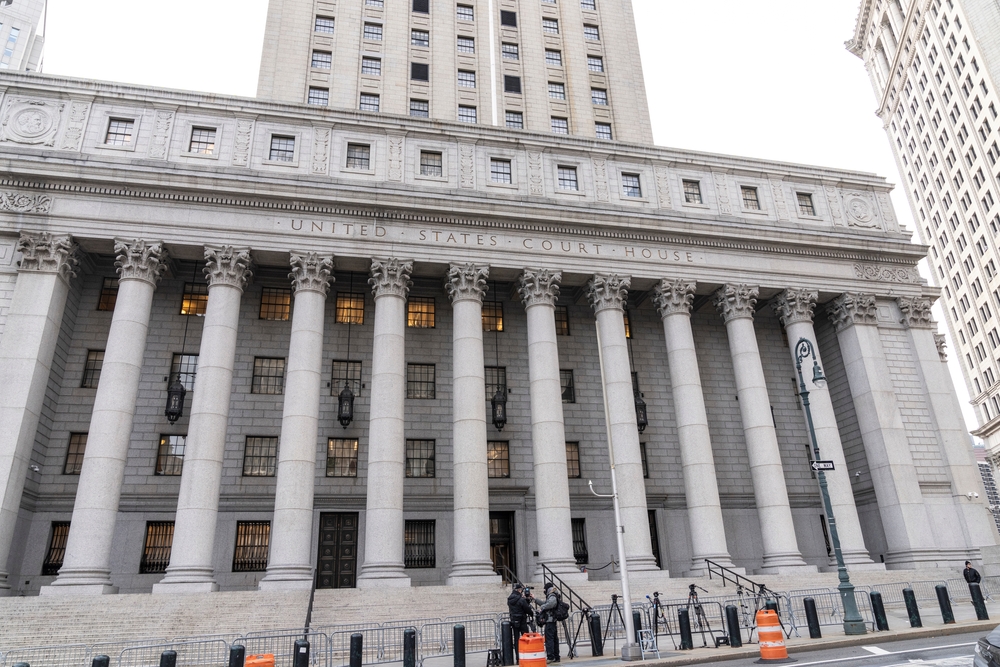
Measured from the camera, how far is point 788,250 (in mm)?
34406

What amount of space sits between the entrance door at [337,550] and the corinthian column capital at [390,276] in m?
9.96

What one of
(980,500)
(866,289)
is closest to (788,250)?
(866,289)

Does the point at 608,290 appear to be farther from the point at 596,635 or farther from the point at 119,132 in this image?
the point at 119,132

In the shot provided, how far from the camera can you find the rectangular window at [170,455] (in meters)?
28.7

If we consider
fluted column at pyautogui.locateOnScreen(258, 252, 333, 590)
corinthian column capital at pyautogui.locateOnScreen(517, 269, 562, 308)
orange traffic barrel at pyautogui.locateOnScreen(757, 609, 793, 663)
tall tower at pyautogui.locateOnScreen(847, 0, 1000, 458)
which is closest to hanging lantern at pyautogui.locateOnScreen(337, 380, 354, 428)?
fluted column at pyautogui.locateOnScreen(258, 252, 333, 590)

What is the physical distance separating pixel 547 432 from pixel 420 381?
7.65 meters

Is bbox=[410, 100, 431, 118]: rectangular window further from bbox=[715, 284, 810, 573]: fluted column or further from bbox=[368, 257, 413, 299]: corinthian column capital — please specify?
bbox=[715, 284, 810, 573]: fluted column

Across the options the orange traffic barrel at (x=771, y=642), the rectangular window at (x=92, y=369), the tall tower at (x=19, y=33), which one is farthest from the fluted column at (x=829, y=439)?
the tall tower at (x=19, y=33)

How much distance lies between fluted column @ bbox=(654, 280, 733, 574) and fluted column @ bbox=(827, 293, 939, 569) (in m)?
7.80

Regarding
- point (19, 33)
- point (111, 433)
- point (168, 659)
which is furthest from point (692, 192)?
point (19, 33)

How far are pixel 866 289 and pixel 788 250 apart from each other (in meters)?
4.70

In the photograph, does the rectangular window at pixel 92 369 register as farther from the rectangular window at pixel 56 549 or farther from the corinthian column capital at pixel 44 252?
the rectangular window at pixel 56 549

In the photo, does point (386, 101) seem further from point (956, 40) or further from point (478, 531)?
point (956, 40)

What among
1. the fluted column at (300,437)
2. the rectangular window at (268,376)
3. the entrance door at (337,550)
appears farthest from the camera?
the rectangular window at (268,376)
